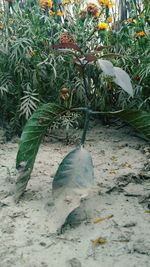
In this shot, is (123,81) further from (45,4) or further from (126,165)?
(45,4)

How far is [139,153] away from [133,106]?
46 centimetres

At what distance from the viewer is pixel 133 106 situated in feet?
9.60

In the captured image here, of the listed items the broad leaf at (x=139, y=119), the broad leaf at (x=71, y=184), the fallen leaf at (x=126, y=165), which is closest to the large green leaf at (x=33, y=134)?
the broad leaf at (x=71, y=184)

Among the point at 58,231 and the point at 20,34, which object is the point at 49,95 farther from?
the point at 58,231

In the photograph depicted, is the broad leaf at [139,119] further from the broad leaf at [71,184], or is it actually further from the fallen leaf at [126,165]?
the fallen leaf at [126,165]

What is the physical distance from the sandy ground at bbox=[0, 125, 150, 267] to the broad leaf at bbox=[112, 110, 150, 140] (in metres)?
0.35

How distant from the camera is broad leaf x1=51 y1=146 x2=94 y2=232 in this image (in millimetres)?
1519

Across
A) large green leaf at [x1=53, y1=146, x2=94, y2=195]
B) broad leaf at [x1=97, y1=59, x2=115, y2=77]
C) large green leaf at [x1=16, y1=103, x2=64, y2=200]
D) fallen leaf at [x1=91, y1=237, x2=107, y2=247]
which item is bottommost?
fallen leaf at [x1=91, y1=237, x2=107, y2=247]

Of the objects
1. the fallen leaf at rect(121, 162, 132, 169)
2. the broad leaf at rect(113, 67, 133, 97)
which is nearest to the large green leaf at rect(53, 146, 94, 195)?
the broad leaf at rect(113, 67, 133, 97)

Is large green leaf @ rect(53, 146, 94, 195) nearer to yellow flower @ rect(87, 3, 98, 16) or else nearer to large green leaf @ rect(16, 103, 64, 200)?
large green leaf @ rect(16, 103, 64, 200)

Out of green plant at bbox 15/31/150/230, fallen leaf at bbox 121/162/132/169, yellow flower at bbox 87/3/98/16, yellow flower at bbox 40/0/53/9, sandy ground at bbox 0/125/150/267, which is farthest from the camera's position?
yellow flower at bbox 40/0/53/9

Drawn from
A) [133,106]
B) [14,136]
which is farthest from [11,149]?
[133,106]

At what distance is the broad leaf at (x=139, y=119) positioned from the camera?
5.64 ft

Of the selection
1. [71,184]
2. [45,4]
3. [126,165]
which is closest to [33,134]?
[71,184]
